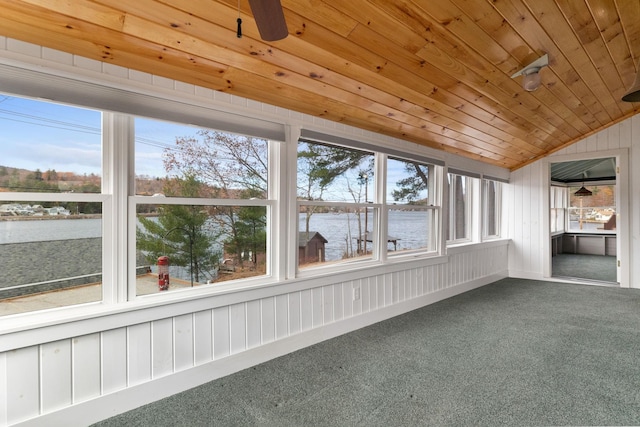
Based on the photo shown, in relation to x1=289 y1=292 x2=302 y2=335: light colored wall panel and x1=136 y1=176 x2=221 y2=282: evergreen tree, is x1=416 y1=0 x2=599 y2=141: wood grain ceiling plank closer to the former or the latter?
x1=136 y1=176 x2=221 y2=282: evergreen tree

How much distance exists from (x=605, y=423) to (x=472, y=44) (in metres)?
2.41

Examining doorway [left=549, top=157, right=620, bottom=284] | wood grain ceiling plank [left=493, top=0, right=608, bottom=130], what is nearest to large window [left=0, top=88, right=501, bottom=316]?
wood grain ceiling plank [left=493, top=0, right=608, bottom=130]

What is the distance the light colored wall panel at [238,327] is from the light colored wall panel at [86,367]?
79 centimetres

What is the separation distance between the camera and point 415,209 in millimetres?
4074

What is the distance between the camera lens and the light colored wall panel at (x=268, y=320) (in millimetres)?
2506

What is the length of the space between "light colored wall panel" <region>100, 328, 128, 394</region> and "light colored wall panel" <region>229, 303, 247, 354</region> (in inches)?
26.3

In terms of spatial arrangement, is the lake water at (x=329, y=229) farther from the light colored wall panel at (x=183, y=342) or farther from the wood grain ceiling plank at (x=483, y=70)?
the wood grain ceiling plank at (x=483, y=70)

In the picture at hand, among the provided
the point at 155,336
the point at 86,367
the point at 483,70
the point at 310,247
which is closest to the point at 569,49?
the point at 483,70

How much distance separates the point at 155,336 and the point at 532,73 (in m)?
3.43

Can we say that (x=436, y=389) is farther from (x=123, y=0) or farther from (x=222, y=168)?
(x=123, y=0)

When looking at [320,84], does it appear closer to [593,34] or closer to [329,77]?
[329,77]

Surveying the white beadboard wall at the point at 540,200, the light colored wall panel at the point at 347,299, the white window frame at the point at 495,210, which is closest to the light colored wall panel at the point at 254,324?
the light colored wall panel at the point at 347,299

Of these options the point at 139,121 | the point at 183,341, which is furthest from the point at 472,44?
the point at 183,341

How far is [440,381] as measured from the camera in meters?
2.21
